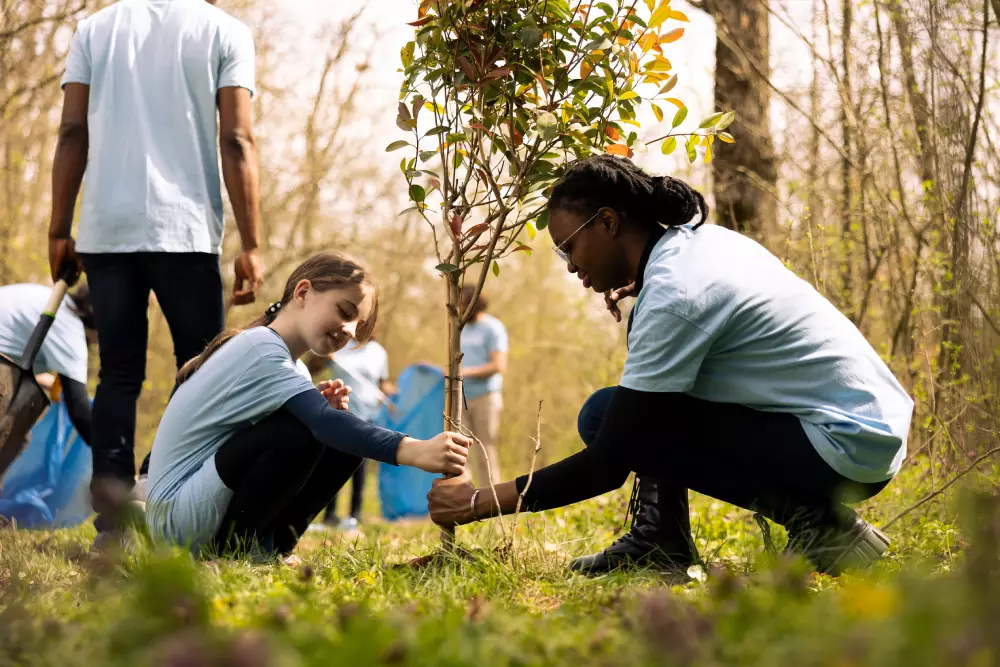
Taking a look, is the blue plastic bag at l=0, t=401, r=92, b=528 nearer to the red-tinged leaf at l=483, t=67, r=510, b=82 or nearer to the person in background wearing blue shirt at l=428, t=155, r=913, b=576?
the person in background wearing blue shirt at l=428, t=155, r=913, b=576

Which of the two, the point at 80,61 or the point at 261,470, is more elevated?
the point at 80,61

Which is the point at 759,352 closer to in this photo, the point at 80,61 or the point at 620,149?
the point at 620,149

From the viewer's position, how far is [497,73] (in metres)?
2.54

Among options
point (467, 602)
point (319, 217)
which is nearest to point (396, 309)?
point (319, 217)

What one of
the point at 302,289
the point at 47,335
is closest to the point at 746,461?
the point at 302,289

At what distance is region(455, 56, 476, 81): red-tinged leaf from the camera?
2553 mm

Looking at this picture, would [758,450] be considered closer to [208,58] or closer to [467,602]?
[467,602]

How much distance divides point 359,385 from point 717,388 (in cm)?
458

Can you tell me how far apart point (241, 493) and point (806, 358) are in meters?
1.60

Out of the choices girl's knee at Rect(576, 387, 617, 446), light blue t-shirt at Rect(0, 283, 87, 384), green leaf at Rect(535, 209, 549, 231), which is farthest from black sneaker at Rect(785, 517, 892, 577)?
Result: light blue t-shirt at Rect(0, 283, 87, 384)

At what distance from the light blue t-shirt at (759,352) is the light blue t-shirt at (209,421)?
1.05m

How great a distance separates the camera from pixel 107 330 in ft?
10.4

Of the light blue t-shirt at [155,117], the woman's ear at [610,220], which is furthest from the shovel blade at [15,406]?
the woman's ear at [610,220]

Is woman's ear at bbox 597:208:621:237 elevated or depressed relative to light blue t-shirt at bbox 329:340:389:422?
elevated
